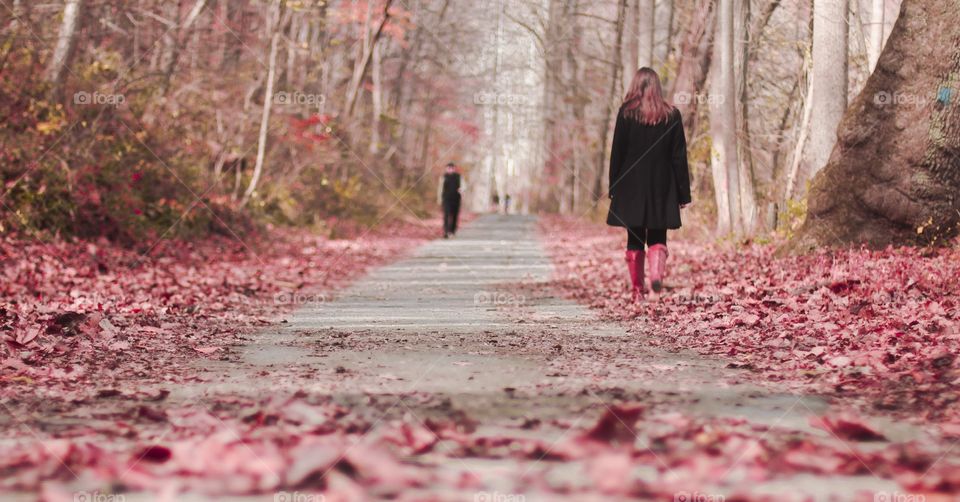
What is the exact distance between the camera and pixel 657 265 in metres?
10.2

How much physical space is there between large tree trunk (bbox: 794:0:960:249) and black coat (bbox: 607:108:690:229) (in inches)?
81.2

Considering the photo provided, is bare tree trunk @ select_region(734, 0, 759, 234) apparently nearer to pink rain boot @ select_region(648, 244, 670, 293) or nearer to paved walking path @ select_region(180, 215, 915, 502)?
pink rain boot @ select_region(648, 244, 670, 293)

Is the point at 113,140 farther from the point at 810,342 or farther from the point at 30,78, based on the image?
the point at 810,342

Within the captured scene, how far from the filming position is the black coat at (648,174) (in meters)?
10.2

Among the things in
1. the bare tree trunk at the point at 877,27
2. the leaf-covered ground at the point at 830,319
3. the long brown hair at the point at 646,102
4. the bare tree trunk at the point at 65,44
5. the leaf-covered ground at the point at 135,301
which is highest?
the bare tree trunk at the point at 877,27

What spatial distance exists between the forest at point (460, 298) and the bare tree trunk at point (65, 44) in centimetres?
5

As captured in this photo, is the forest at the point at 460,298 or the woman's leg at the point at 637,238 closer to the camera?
the forest at the point at 460,298

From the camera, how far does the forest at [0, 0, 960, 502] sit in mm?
3535

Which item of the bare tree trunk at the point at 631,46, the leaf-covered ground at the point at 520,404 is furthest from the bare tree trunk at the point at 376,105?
the leaf-covered ground at the point at 520,404

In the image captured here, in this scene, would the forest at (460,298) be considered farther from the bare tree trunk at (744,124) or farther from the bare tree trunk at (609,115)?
the bare tree trunk at (609,115)

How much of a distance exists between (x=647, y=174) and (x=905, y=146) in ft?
8.95

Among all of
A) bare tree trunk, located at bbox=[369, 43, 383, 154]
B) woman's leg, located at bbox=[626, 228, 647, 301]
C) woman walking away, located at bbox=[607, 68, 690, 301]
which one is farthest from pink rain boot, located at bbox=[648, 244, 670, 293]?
bare tree trunk, located at bbox=[369, 43, 383, 154]

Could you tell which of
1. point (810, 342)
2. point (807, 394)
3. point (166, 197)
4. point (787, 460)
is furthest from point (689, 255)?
point (787, 460)

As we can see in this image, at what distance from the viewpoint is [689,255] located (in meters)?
16.4
